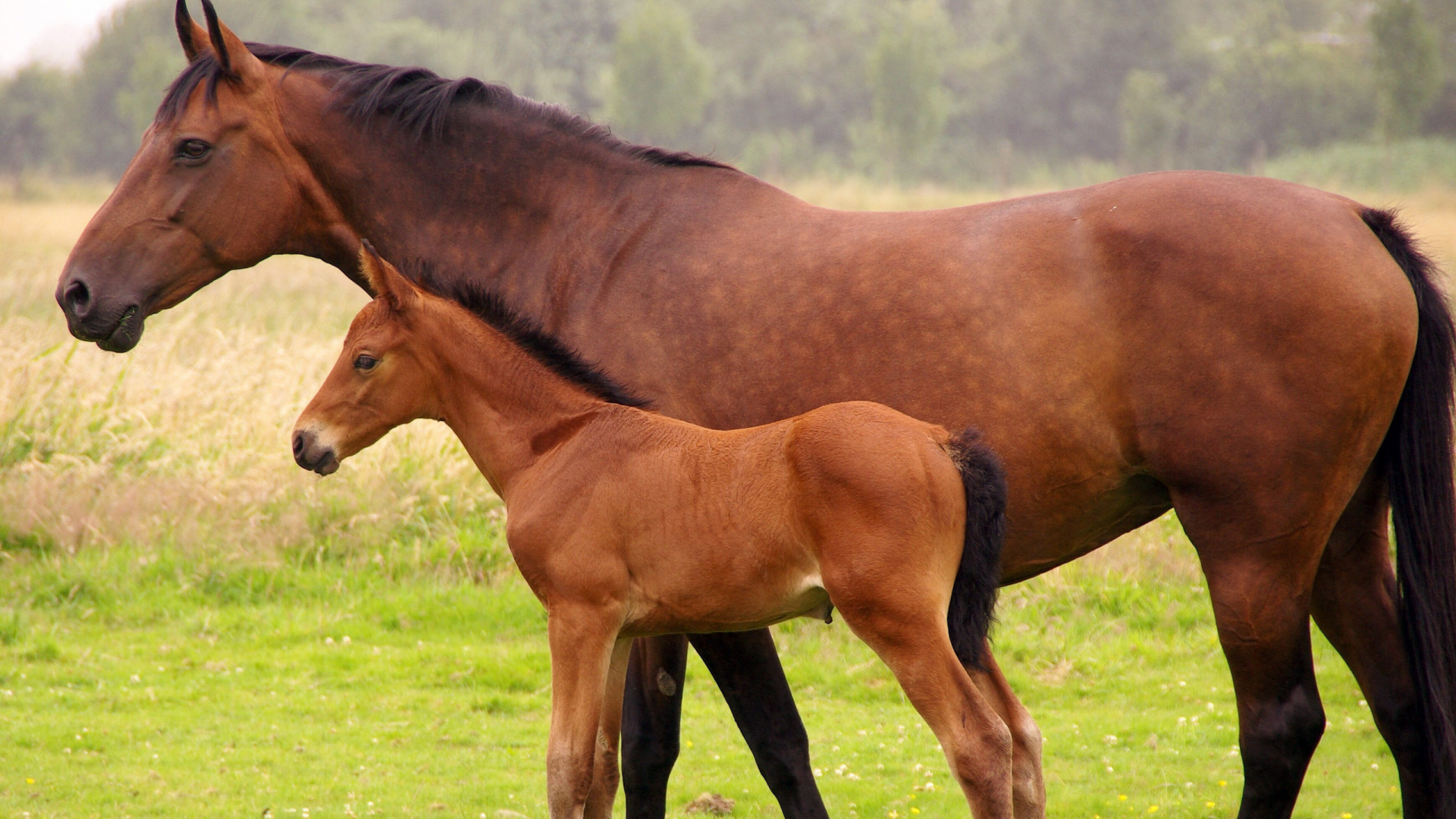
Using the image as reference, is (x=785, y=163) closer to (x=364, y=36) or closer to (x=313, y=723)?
(x=364, y=36)

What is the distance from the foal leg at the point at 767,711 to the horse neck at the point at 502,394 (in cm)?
90

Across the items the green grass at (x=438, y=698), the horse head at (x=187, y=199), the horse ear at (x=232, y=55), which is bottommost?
the green grass at (x=438, y=698)

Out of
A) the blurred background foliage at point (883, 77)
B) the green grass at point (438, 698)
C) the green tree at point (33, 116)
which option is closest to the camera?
the green grass at point (438, 698)

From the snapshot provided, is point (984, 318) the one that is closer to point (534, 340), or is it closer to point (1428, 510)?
point (534, 340)

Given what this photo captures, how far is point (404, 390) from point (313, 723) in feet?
9.16

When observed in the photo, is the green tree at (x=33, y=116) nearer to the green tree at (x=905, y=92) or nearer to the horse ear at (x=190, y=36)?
the green tree at (x=905, y=92)

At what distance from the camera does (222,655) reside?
6375 mm

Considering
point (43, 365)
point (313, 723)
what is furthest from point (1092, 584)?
point (43, 365)

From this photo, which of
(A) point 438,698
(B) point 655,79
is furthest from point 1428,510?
(B) point 655,79

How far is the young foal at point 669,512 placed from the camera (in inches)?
118

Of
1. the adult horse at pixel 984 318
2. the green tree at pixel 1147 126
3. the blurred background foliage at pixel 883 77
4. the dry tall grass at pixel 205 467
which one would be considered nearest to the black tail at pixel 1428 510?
the adult horse at pixel 984 318

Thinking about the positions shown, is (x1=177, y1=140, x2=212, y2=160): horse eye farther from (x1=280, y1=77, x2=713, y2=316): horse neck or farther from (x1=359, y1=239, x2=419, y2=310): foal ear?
(x1=359, y1=239, x2=419, y2=310): foal ear

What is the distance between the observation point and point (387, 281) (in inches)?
134

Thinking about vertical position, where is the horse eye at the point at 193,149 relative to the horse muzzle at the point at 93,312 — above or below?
above
